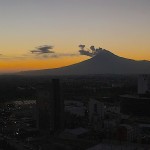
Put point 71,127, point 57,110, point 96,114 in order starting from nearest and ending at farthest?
point 57,110 → point 71,127 → point 96,114

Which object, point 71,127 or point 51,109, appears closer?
point 51,109

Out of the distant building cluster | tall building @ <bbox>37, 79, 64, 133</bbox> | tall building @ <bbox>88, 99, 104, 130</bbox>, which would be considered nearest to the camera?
the distant building cluster

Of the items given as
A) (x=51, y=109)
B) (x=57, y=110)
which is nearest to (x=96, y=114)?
(x=57, y=110)

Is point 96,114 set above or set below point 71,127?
above

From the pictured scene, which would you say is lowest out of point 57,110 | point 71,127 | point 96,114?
point 71,127

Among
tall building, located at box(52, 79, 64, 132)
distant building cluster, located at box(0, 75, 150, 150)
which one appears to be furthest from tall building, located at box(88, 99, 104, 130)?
tall building, located at box(52, 79, 64, 132)

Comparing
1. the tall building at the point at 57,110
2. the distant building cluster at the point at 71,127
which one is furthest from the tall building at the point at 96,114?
the tall building at the point at 57,110

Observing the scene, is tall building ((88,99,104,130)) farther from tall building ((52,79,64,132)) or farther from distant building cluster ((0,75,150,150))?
tall building ((52,79,64,132))

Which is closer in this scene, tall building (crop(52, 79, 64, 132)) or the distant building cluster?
the distant building cluster

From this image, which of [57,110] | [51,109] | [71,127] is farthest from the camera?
[71,127]

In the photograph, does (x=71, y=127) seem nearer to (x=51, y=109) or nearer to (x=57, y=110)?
(x=57, y=110)
